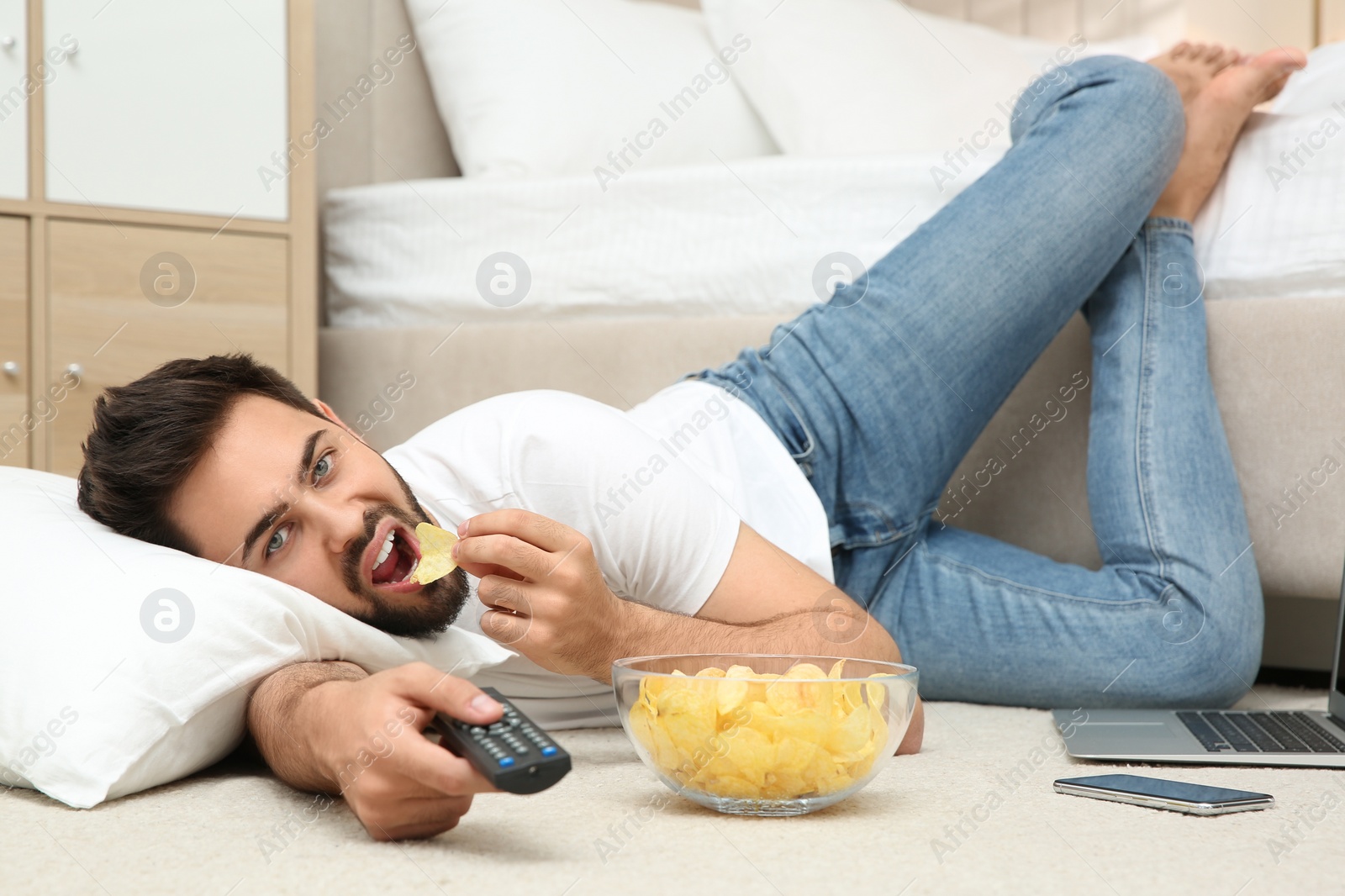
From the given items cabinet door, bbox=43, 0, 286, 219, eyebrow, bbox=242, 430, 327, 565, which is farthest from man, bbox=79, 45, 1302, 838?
cabinet door, bbox=43, 0, 286, 219

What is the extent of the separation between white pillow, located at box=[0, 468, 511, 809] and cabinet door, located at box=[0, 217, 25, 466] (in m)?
0.79

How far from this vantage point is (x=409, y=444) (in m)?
1.09

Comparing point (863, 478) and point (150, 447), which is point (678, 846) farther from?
point (863, 478)

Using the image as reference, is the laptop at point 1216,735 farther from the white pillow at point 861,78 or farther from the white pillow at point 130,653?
the white pillow at point 861,78

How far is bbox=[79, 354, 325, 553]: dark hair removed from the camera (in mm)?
928

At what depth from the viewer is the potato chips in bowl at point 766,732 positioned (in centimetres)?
68

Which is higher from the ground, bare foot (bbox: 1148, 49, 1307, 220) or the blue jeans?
bare foot (bbox: 1148, 49, 1307, 220)

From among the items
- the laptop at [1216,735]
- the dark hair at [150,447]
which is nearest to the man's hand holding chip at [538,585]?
the dark hair at [150,447]

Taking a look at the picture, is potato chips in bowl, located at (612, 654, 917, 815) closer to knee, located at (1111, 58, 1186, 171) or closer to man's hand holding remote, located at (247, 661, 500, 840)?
man's hand holding remote, located at (247, 661, 500, 840)

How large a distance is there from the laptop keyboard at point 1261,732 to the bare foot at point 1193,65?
754 millimetres

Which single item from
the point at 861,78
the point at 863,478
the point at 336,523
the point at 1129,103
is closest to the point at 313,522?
the point at 336,523

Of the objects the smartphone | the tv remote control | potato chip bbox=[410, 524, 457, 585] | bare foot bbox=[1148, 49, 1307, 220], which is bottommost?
the smartphone

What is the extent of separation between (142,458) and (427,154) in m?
1.39

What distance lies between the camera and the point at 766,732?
0.68m
